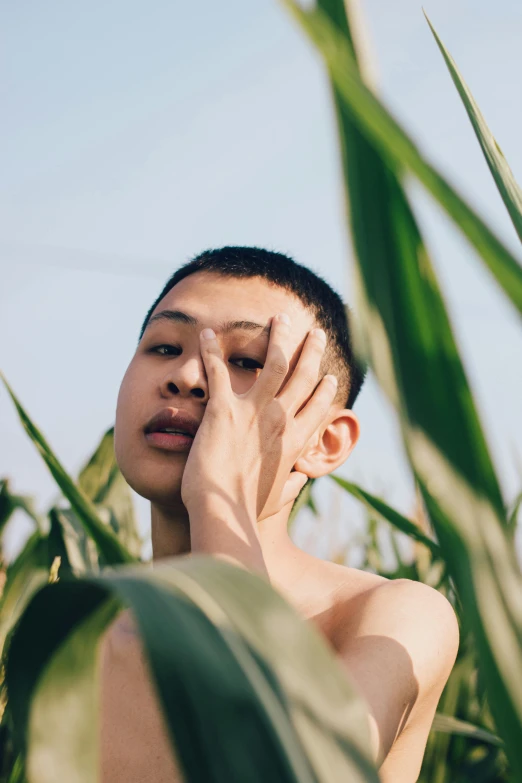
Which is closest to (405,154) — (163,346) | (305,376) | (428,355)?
(428,355)

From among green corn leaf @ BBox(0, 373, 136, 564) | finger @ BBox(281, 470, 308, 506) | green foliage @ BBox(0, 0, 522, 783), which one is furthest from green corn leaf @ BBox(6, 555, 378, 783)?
finger @ BBox(281, 470, 308, 506)

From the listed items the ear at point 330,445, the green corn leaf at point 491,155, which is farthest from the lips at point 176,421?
the green corn leaf at point 491,155

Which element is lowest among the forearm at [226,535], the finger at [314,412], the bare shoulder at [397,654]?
the bare shoulder at [397,654]

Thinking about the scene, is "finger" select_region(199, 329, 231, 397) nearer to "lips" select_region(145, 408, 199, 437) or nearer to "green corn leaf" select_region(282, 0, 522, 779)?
"lips" select_region(145, 408, 199, 437)

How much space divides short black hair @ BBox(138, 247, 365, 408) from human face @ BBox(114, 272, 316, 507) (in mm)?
70

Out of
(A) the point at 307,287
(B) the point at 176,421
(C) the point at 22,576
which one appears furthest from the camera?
(A) the point at 307,287

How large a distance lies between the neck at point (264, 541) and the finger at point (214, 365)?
8.5 inches

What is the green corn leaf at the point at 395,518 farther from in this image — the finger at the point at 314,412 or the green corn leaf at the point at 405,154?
the green corn leaf at the point at 405,154

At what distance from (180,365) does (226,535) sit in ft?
1.60

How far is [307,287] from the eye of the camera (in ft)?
5.15

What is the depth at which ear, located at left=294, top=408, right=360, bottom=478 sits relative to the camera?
1404 mm

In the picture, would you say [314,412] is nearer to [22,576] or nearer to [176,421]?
[176,421]

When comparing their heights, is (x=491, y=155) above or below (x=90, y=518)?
above

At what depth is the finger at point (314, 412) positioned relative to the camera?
4.19ft
